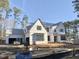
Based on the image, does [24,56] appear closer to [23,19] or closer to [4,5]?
[4,5]

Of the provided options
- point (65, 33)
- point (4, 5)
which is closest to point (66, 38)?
point (65, 33)

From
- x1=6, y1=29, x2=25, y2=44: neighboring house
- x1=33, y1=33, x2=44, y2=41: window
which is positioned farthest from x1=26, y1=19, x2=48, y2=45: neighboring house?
x1=6, y1=29, x2=25, y2=44: neighboring house

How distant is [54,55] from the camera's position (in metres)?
19.3

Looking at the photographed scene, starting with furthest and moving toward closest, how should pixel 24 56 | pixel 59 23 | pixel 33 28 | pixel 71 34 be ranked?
pixel 59 23 < pixel 71 34 < pixel 33 28 < pixel 24 56

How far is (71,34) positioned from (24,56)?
39731mm

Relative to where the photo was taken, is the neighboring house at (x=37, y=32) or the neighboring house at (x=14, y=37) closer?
the neighboring house at (x=37, y=32)

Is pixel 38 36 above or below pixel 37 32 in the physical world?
below

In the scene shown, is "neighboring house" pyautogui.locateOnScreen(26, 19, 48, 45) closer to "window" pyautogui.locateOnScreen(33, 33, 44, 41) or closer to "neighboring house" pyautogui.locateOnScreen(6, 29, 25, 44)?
"window" pyautogui.locateOnScreen(33, 33, 44, 41)

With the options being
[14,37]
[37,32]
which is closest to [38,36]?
[37,32]

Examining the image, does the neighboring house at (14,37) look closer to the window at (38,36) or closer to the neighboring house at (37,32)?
the neighboring house at (37,32)

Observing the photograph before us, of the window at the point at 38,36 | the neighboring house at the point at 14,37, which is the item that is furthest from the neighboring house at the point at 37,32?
the neighboring house at the point at 14,37

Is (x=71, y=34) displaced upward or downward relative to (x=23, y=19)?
downward

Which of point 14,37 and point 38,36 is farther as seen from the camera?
point 14,37

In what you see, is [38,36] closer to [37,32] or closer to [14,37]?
[37,32]
